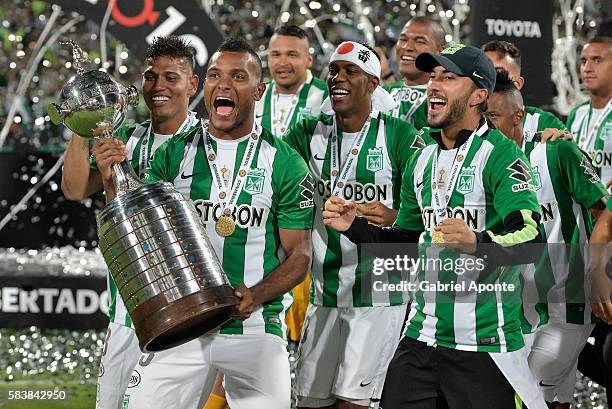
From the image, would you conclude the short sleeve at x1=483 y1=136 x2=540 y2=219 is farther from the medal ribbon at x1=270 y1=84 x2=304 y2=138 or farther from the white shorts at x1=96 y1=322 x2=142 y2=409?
the medal ribbon at x1=270 y1=84 x2=304 y2=138

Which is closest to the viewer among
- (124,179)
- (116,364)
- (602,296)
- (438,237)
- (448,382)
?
(438,237)

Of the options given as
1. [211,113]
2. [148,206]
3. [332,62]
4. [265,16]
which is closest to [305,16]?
[265,16]

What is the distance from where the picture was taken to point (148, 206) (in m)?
3.90

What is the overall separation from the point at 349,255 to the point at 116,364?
1187mm

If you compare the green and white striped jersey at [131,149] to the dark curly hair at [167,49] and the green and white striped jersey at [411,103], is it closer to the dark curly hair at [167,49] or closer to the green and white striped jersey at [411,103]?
the dark curly hair at [167,49]

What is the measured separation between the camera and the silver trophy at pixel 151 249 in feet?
12.5

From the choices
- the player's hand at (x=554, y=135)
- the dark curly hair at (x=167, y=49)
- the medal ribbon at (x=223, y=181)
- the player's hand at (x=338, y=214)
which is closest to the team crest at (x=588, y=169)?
the player's hand at (x=554, y=135)

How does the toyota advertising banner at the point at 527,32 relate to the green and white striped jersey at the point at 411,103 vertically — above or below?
above

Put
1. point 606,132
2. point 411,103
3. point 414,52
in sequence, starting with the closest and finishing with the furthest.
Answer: point 411,103
point 414,52
point 606,132

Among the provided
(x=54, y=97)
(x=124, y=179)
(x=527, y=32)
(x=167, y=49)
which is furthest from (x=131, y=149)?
(x=527, y=32)

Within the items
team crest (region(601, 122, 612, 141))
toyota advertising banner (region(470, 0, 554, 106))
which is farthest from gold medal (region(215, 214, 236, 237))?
team crest (region(601, 122, 612, 141))

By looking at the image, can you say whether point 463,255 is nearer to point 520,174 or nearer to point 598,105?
point 520,174

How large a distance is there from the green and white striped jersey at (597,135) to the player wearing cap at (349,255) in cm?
172

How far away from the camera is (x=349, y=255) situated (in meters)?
5.39
